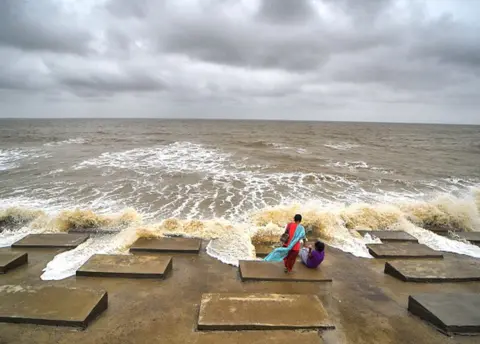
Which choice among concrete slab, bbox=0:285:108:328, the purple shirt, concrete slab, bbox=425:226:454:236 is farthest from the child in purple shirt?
concrete slab, bbox=425:226:454:236

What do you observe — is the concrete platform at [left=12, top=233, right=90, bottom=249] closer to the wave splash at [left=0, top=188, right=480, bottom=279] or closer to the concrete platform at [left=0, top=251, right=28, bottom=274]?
the wave splash at [left=0, top=188, right=480, bottom=279]

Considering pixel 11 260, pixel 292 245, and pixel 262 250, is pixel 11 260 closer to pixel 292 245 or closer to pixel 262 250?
pixel 262 250

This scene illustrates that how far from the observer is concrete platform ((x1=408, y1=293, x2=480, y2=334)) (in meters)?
3.98

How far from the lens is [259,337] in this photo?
3820mm

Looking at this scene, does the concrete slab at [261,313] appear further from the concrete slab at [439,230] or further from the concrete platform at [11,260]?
the concrete slab at [439,230]

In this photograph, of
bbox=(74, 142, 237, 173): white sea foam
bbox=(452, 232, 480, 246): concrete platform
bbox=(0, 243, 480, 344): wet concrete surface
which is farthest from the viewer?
bbox=(74, 142, 237, 173): white sea foam

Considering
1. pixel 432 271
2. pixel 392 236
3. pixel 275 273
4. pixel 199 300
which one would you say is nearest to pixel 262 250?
pixel 275 273

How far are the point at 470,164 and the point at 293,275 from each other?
26.0 metres

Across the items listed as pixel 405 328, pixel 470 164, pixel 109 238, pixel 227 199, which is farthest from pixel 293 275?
pixel 470 164

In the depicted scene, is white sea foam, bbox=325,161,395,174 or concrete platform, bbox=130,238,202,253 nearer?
concrete platform, bbox=130,238,202,253

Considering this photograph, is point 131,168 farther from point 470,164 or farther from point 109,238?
point 470,164

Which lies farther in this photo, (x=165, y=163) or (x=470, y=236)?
(x=165, y=163)

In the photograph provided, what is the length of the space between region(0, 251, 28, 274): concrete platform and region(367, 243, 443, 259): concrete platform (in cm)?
762

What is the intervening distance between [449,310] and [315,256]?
2202 mm
